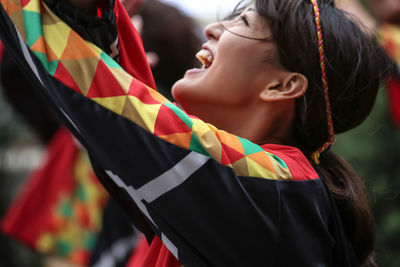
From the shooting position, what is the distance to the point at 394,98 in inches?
147

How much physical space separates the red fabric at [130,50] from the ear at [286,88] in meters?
0.34

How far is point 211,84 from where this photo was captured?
160cm

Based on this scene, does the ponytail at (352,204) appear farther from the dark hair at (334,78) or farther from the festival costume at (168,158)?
the festival costume at (168,158)

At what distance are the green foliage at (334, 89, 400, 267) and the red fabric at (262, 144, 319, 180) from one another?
2572 millimetres

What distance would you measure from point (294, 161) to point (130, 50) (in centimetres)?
51

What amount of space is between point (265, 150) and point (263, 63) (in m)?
0.27

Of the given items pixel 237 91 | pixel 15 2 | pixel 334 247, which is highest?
pixel 15 2

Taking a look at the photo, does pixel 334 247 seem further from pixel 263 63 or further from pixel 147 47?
pixel 147 47

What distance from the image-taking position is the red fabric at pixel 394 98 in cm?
365

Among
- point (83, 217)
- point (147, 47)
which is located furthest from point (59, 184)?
point (147, 47)

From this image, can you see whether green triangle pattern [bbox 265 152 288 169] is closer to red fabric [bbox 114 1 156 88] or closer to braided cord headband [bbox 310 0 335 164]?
braided cord headband [bbox 310 0 335 164]

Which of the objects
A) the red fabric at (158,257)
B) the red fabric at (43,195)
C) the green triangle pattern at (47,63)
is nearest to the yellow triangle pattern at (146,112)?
the green triangle pattern at (47,63)

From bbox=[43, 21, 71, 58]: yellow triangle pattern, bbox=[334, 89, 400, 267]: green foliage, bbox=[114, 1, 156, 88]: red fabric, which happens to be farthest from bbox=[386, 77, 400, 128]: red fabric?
bbox=[43, 21, 71, 58]: yellow triangle pattern

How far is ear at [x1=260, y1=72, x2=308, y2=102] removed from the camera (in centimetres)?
159
